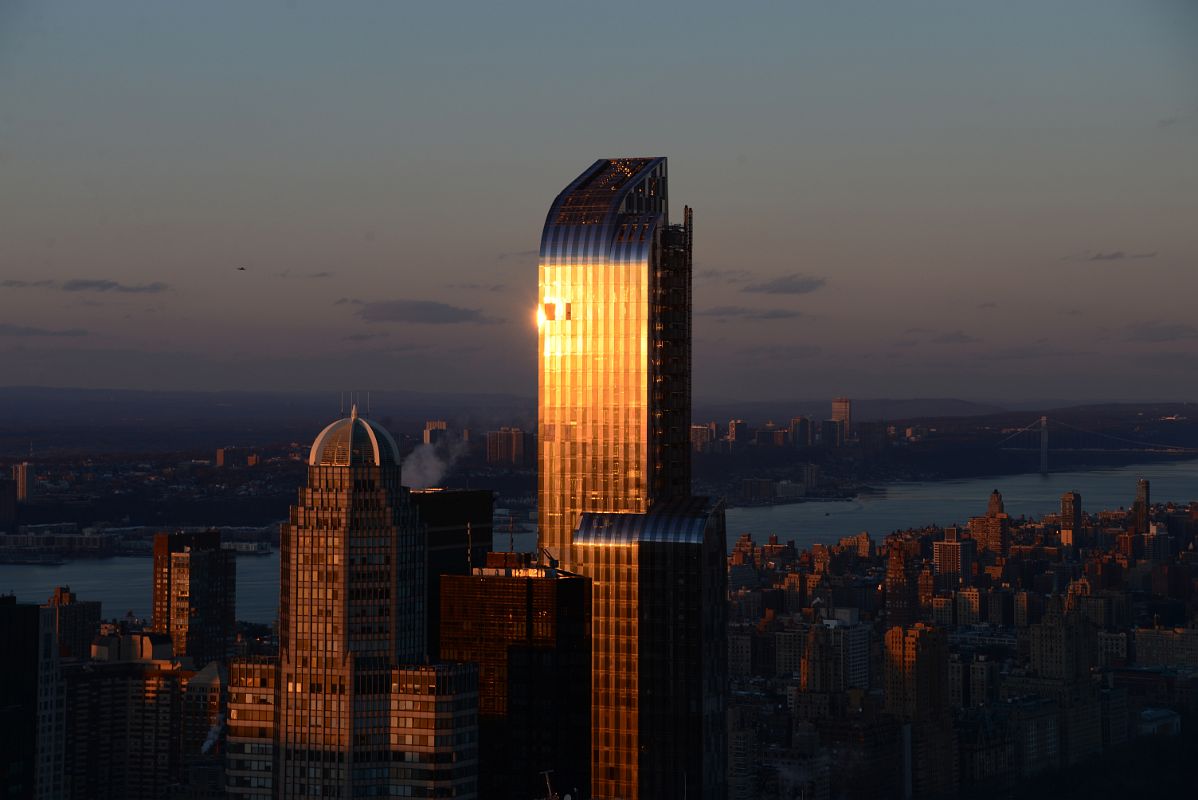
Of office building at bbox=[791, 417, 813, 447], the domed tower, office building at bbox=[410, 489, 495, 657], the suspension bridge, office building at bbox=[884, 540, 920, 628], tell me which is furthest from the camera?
the suspension bridge

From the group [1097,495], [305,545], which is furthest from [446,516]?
[1097,495]

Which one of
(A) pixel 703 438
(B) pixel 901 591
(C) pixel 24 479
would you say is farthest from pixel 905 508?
(C) pixel 24 479

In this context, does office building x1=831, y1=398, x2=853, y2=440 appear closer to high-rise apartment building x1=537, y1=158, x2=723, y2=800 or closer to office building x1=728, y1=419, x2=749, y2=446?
office building x1=728, y1=419, x2=749, y2=446

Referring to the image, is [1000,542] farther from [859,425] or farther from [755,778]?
[755,778]

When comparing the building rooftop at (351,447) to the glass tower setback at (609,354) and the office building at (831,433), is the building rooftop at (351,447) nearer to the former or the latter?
the glass tower setback at (609,354)

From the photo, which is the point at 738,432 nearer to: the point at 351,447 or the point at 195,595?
the point at 195,595

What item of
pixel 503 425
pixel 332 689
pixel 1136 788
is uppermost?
pixel 503 425

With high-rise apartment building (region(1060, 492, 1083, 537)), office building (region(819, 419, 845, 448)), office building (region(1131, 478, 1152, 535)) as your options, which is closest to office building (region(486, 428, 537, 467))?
office building (region(819, 419, 845, 448))
